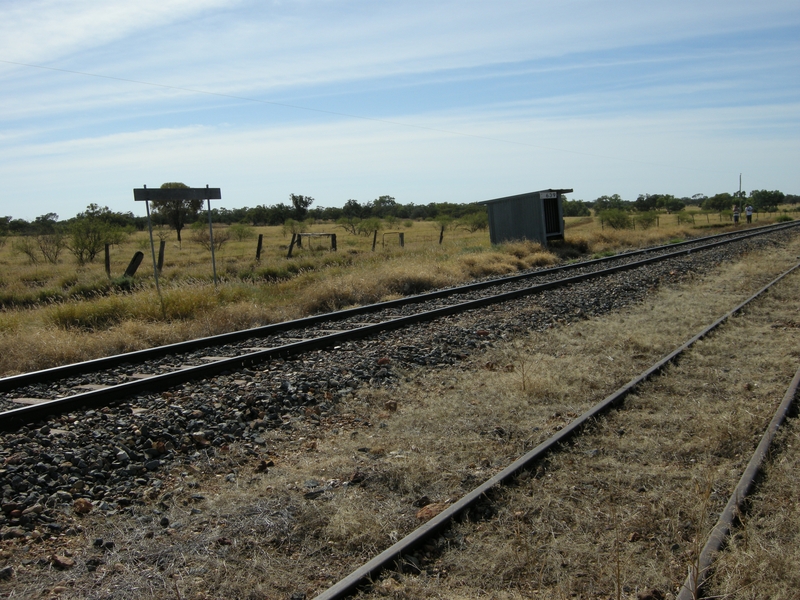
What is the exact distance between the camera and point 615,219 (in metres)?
53.1

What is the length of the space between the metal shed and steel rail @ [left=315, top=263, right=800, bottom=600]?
19.3 metres

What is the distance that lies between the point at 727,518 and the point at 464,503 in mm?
1603

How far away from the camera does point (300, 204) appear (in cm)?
8238

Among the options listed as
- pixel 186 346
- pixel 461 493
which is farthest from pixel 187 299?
pixel 461 493

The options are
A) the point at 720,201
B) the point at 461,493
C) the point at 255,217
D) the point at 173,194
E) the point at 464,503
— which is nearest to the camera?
the point at 464,503

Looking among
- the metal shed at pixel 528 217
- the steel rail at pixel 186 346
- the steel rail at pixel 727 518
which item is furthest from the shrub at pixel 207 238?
the steel rail at pixel 727 518

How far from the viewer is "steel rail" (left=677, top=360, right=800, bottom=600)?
335cm

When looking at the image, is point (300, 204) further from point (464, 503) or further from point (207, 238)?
point (464, 503)

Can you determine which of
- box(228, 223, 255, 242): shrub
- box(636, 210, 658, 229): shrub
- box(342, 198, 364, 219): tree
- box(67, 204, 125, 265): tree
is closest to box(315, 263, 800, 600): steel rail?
box(67, 204, 125, 265): tree

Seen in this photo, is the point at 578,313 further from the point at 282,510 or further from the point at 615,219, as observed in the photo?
the point at 615,219

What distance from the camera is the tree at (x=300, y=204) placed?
82062 mm

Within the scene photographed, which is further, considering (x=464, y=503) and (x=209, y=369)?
(x=209, y=369)

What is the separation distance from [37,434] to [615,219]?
2044 inches

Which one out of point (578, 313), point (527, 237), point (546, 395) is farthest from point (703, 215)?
point (546, 395)
